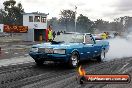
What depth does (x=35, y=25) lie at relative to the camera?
45.3 metres

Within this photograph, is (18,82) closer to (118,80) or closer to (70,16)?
(118,80)

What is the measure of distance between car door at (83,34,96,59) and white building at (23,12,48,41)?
29179mm

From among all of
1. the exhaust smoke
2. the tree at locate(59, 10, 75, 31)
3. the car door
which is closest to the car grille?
the car door

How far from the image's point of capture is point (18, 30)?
40719 mm

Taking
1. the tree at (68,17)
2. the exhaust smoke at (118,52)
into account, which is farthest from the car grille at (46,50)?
the tree at (68,17)

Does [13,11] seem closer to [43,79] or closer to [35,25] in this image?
[35,25]

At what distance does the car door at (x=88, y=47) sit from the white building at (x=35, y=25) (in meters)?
29.2

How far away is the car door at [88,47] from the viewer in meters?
12.8

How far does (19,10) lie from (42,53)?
77588 mm

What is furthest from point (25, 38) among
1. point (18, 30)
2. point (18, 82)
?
point (18, 82)

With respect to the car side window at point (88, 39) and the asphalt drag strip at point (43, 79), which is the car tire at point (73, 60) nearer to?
the asphalt drag strip at point (43, 79)

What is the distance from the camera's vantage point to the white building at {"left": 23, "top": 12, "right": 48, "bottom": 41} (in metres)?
42.6

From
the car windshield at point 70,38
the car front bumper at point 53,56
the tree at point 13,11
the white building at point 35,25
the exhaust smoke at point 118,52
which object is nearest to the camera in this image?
the car front bumper at point 53,56

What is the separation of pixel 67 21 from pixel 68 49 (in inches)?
4072
